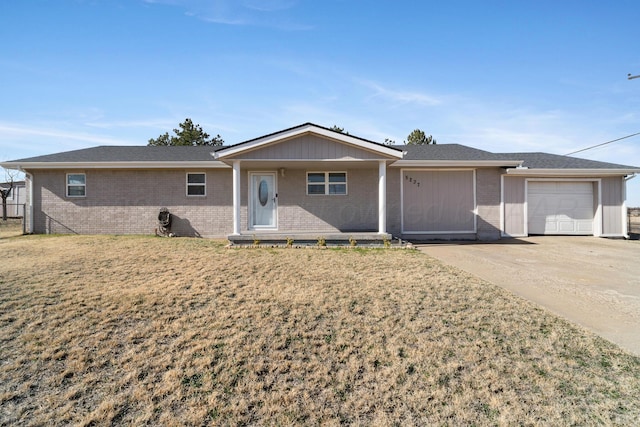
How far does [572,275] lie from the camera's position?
677 centimetres

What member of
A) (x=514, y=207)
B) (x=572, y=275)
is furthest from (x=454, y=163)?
→ (x=572, y=275)

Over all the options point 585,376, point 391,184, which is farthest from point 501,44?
point 585,376

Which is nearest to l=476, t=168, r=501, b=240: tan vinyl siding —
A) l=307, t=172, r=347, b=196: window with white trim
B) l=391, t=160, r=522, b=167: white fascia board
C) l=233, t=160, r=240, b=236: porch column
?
l=391, t=160, r=522, b=167: white fascia board

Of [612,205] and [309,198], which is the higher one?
[309,198]

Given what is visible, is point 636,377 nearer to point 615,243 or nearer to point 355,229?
point 355,229

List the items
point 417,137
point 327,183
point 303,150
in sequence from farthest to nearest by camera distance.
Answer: point 417,137
point 327,183
point 303,150

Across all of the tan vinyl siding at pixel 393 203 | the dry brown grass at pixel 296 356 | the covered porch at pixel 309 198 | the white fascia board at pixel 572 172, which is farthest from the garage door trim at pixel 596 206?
the dry brown grass at pixel 296 356

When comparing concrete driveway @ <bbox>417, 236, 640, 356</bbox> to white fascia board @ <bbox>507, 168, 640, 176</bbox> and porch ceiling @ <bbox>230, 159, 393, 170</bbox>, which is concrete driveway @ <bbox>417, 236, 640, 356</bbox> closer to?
white fascia board @ <bbox>507, 168, 640, 176</bbox>

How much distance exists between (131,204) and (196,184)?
268cm

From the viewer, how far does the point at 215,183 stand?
12.7 metres

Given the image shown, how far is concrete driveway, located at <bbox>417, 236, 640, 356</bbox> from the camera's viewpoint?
14.5 feet

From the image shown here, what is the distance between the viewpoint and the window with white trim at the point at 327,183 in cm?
1261

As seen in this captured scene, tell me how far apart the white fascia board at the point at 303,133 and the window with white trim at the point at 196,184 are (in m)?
3.03

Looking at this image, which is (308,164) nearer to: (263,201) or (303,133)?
(303,133)
